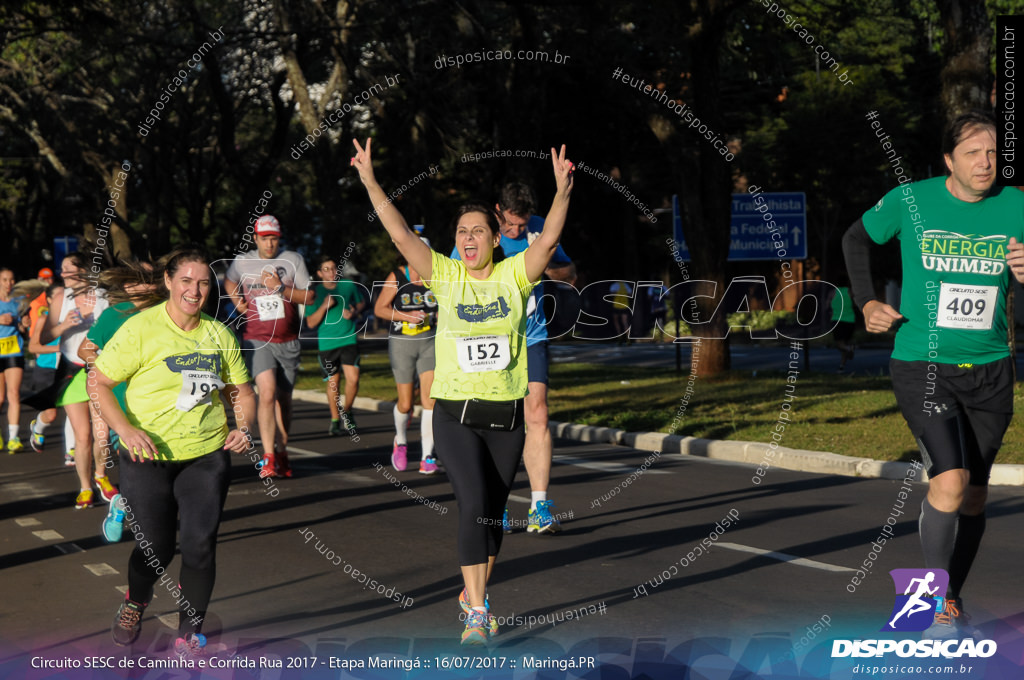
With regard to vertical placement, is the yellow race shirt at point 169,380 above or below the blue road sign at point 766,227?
below

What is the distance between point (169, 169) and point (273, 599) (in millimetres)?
29215

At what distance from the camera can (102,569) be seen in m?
7.34

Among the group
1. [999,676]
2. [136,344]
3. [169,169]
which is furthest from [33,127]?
[999,676]

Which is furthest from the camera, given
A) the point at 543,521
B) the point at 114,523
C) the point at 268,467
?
the point at 268,467

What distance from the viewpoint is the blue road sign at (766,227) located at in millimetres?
20266

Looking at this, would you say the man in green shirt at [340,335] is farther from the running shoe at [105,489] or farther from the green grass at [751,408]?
the running shoe at [105,489]

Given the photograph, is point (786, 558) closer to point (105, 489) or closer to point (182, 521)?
point (182, 521)

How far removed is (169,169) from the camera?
111 ft

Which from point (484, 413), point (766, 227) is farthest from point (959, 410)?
point (766, 227)

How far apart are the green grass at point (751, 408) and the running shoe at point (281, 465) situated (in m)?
4.42

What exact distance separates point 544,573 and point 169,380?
2.49 m

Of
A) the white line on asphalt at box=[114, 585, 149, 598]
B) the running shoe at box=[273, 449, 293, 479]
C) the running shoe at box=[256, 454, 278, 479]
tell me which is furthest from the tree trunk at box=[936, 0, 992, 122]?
the white line on asphalt at box=[114, 585, 149, 598]

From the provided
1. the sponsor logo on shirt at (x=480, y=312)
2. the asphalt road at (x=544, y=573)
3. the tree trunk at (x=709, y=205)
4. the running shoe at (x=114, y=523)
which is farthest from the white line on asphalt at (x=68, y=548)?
the tree trunk at (x=709, y=205)

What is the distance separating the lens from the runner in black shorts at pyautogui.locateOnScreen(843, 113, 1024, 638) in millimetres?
5176
